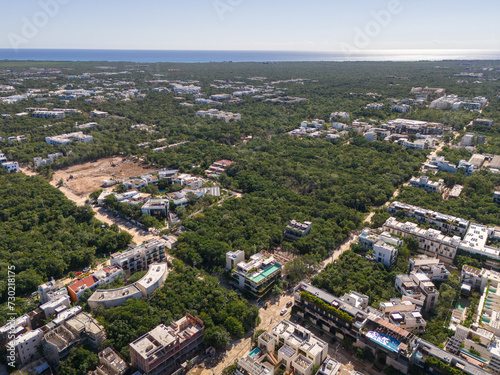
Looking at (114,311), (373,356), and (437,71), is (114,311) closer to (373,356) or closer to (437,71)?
(373,356)

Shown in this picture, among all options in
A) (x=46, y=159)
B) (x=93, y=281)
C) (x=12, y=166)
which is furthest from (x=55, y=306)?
(x=46, y=159)

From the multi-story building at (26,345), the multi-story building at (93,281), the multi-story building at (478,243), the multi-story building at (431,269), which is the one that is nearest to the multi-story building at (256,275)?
the multi-story building at (93,281)

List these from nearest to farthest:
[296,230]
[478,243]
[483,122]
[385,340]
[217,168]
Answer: [385,340] → [478,243] → [296,230] → [217,168] → [483,122]

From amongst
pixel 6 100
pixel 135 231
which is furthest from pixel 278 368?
pixel 6 100

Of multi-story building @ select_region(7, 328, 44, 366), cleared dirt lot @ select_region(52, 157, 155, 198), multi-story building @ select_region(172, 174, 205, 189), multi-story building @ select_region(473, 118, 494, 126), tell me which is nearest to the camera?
multi-story building @ select_region(7, 328, 44, 366)

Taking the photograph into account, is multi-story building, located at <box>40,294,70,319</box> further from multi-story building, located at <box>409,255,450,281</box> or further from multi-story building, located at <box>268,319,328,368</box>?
multi-story building, located at <box>409,255,450,281</box>

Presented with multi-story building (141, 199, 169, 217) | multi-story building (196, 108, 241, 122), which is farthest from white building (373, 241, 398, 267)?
multi-story building (196, 108, 241, 122)

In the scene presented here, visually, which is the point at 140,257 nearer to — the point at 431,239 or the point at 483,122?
the point at 431,239
